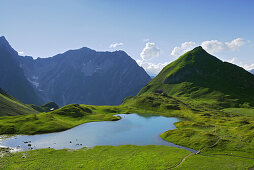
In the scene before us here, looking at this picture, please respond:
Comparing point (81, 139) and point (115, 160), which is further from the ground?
point (81, 139)

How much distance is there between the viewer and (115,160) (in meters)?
63.0

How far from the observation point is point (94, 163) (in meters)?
60.4

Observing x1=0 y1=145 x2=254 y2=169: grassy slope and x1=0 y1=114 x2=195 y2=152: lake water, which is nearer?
x1=0 y1=145 x2=254 y2=169: grassy slope

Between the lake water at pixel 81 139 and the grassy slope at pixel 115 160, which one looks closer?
the grassy slope at pixel 115 160

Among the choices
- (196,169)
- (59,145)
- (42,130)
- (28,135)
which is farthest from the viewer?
(42,130)

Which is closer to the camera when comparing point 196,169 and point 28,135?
point 196,169

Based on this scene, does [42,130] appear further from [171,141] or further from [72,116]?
[171,141]

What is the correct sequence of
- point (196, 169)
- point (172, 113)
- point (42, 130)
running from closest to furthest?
point (196, 169) → point (42, 130) → point (172, 113)

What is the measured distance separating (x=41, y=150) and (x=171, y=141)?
62247mm

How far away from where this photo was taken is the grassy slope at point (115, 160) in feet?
188

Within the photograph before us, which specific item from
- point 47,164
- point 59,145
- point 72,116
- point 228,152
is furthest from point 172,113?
point 47,164

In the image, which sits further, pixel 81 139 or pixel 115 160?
pixel 81 139

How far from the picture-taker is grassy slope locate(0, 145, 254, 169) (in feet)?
188

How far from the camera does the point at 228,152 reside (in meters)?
70.7
